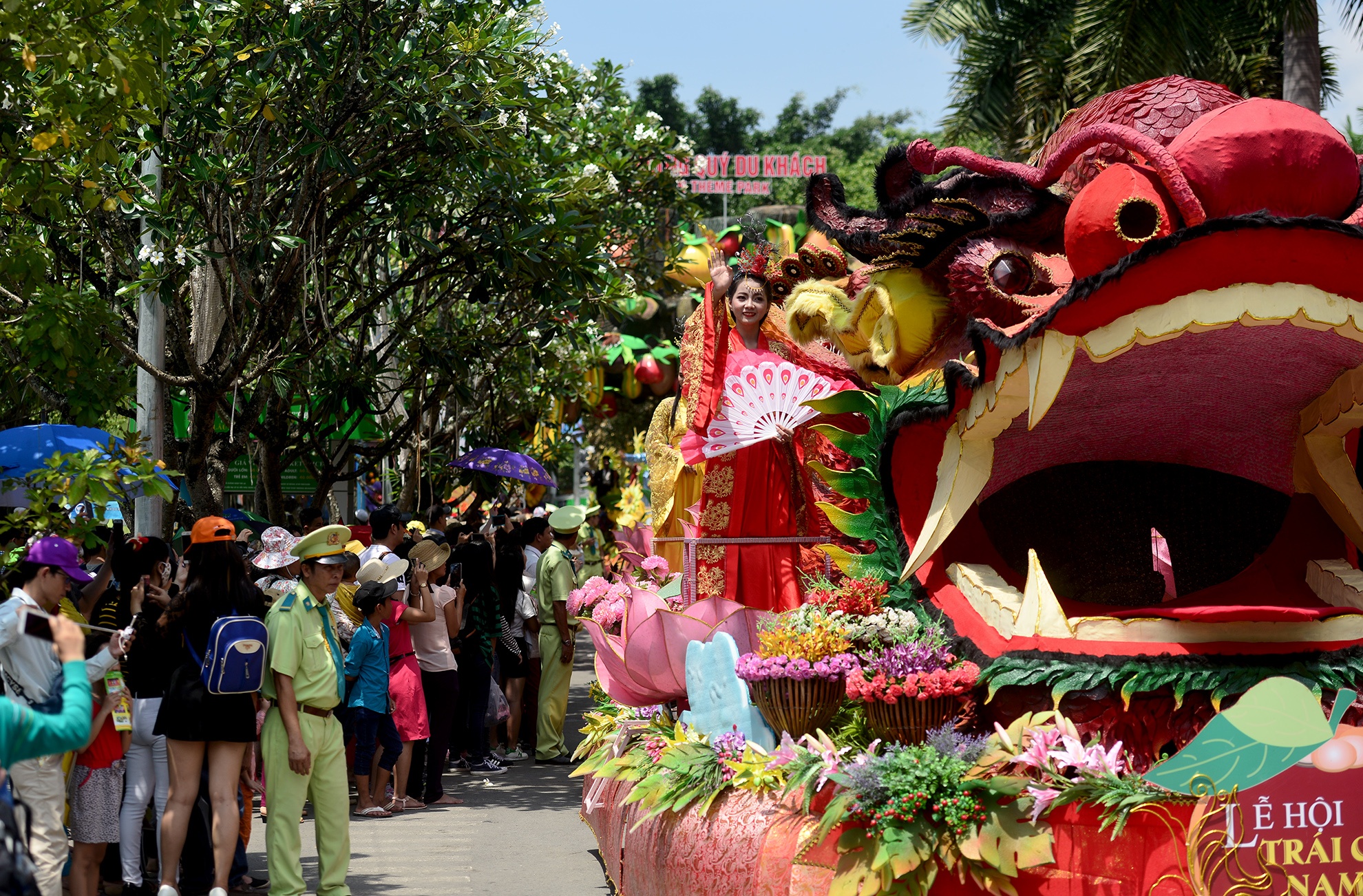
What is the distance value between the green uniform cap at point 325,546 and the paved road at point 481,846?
1.59 m

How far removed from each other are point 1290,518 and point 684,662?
7.81 feet

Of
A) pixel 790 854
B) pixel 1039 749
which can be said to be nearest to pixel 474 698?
pixel 790 854

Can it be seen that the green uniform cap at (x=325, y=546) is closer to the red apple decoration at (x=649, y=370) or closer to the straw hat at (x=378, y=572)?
the straw hat at (x=378, y=572)

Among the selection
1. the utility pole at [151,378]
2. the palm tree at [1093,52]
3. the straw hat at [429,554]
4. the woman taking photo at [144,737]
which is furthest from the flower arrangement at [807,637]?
the palm tree at [1093,52]

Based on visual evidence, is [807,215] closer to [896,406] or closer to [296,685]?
[896,406]

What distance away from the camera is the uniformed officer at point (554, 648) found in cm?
916

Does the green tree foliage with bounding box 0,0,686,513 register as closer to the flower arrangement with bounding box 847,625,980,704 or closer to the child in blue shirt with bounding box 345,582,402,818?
the child in blue shirt with bounding box 345,582,402,818

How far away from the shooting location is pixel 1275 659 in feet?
13.4

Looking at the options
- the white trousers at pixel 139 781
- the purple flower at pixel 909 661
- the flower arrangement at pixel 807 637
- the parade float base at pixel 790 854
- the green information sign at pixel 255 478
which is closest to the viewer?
the parade float base at pixel 790 854

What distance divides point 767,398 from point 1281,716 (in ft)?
7.98

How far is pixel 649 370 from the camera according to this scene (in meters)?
18.6

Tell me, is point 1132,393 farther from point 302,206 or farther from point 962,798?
point 302,206

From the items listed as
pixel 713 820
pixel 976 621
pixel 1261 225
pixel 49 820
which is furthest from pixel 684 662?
pixel 1261 225

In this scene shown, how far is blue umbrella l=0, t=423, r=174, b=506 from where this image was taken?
683 cm
